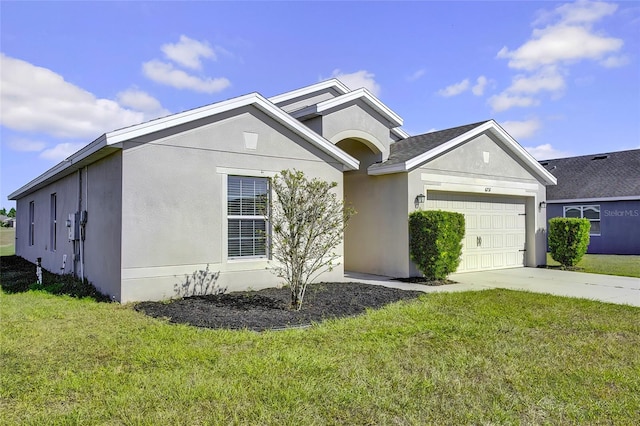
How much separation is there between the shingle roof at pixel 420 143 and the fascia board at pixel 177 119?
459cm

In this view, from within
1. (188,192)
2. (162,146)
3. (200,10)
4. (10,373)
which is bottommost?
(10,373)

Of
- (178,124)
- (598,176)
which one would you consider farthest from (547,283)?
(598,176)

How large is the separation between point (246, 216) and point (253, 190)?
607 mm

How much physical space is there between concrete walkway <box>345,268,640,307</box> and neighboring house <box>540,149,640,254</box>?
9808mm

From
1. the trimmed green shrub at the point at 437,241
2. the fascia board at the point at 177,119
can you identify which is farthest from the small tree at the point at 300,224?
the trimmed green shrub at the point at 437,241

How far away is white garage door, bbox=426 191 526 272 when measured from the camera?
487 inches

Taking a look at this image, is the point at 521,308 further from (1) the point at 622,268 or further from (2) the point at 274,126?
Result: (1) the point at 622,268

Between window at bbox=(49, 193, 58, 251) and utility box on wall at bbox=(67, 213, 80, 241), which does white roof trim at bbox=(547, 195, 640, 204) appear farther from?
window at bbox=(49, 193, 58, 251)

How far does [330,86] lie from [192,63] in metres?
4.56

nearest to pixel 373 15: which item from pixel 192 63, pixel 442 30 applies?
→ pixel 442 30

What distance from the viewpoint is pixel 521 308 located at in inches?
291

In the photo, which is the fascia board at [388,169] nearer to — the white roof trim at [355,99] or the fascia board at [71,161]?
the white roof trim at [355,99]

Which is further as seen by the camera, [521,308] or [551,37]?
[551,37]

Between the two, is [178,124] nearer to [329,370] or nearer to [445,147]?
[329,370]
